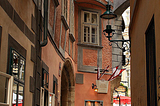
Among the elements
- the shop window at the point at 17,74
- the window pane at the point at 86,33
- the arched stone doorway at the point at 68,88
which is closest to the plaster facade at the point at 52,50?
the arched stone doorway at the point at 68,88

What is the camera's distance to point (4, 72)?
431 cm

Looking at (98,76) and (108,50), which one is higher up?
(108,50)

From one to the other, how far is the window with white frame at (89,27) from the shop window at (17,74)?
32.4ft

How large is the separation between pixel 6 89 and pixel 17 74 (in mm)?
744

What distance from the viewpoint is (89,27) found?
50.5 feet

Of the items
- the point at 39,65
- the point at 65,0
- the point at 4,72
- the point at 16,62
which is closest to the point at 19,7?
the point at 16,62

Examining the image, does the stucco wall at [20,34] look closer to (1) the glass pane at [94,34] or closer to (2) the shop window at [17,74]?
(2) the shop window at [17,74]

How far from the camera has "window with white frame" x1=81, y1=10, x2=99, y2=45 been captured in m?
15.3

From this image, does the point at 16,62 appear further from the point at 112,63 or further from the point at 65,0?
the point at 112,63

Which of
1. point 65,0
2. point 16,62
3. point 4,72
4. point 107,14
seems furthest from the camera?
point 65,0

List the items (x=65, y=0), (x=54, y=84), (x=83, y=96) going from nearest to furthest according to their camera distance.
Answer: (x=54, y=84)
(x=65, y=0)
(x=83, y=96)

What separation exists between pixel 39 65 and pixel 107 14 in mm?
2718

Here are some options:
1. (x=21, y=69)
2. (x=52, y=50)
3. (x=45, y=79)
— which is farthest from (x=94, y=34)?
(x=21, y=69)

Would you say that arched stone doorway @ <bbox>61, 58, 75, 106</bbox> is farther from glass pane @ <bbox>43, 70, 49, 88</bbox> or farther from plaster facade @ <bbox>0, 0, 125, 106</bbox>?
glass pane @ <bbox>43, 70, 49, 88</bbox>
